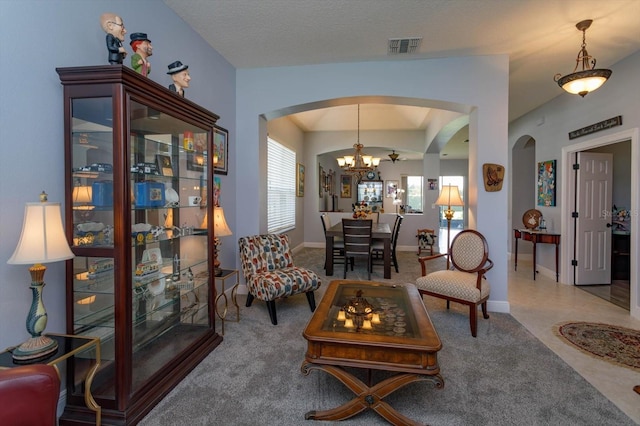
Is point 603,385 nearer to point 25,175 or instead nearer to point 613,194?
point 25,175

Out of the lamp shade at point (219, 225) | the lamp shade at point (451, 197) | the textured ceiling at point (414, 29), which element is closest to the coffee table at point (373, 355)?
the lamp shade at point (219, 225)

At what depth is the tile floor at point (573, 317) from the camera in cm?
207

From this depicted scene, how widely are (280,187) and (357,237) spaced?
2118mm

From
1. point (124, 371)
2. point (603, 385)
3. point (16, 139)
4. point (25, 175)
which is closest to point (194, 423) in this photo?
point (124, 371)

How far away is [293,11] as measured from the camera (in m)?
2.66

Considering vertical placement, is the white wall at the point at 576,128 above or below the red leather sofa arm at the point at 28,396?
above

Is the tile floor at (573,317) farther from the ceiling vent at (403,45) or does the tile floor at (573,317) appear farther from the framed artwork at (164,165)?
the framed artwork at (164,165)

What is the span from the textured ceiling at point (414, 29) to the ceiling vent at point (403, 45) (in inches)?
2.6

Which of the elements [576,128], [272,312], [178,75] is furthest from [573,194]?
[178,75]

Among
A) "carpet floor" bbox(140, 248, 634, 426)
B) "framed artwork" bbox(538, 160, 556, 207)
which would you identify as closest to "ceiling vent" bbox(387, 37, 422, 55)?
"carpet floor" bbox(140, 248, 634, 426)

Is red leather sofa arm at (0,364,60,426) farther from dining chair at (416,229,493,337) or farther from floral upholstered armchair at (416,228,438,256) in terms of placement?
floral upholstered armchair at (416,228,438,256)

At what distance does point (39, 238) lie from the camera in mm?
1354

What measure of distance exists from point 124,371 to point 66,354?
0.34 m

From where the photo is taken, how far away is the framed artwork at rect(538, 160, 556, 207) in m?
4.90
